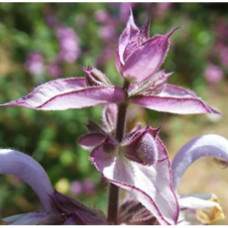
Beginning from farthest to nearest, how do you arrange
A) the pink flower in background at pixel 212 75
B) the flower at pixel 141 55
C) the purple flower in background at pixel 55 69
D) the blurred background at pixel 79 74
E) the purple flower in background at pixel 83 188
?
the pink flower in background at pixel 212 75 → the purple flower in background at pixel 55 69 → the blurred background at pixel 79 74 → the purple flower in background at pixel 83 188 → the flower at pixel 141 55

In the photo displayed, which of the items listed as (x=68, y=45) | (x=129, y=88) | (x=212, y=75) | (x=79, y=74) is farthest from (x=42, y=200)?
(x=212, y=75)

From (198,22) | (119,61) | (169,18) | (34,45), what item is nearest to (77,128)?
(34,45)

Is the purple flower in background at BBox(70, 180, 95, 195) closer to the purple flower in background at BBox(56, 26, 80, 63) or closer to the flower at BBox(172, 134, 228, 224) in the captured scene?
the purple flower in background at BBox(56, 26, 80, 63)

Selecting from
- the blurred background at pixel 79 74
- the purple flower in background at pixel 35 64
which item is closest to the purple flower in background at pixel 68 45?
the blurred background at pixel 79 74

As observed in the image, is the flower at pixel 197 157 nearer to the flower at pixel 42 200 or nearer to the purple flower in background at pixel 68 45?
the flower at pixel 42 200

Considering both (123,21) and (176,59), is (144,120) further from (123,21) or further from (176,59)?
(176,59)

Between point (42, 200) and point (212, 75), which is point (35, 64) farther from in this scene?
point (42, 200)

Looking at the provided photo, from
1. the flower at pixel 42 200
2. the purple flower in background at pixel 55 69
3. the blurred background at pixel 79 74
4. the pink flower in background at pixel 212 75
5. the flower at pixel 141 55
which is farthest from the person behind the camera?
the pink flower in background at pixel 212 75
